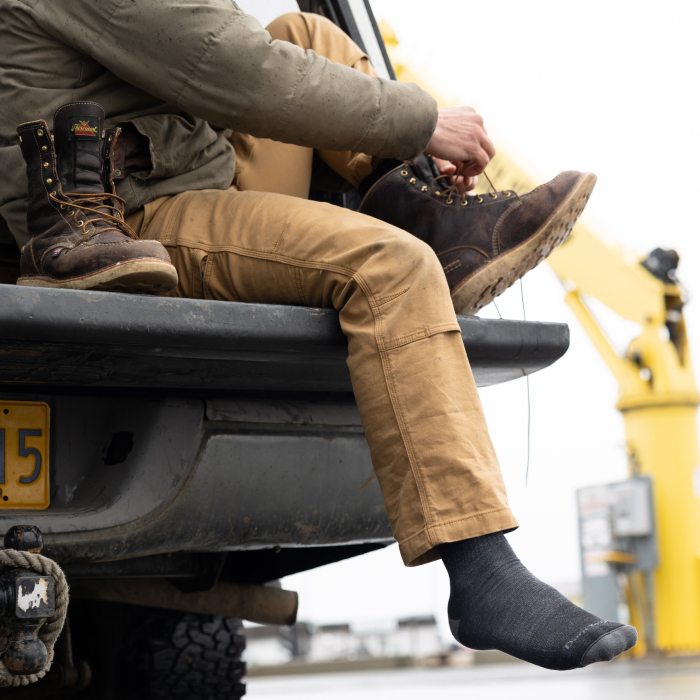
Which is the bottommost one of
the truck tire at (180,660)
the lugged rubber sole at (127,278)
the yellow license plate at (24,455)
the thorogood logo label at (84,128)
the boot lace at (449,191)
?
the truck tire at (180,660)

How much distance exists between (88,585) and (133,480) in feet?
1.89

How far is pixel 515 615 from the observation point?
1.84 m

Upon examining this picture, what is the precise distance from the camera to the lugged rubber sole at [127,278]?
6.16ft

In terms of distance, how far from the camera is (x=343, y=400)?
7.80 feet

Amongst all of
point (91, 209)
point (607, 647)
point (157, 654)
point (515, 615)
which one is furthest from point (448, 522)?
point (157, 654)

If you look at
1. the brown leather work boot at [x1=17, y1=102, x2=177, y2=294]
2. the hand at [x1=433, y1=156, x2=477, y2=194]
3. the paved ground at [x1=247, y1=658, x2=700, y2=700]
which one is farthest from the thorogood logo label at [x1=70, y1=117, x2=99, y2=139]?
the paved ground at [x1=247, y1=658, x2=700, y2=700]

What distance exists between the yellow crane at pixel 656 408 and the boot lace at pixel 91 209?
1157 cm

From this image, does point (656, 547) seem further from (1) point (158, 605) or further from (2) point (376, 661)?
(1) point (158, 605)

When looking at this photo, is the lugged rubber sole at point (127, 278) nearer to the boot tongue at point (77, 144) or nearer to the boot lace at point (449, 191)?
the boot tongue at point (77, 144)

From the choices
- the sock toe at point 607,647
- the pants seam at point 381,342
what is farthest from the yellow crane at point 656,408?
the sock toe at point 607,647

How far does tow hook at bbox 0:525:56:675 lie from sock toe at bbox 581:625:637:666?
2.50 feet

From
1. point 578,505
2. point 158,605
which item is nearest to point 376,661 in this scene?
point 578,505

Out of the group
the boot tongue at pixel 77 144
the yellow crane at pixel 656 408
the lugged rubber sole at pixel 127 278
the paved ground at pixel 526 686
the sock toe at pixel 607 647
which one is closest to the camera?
the sock toe at pixel 607 647

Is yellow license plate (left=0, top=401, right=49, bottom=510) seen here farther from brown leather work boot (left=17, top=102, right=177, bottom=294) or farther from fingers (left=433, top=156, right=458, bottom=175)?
fingers (left=433, top=156, right=458, bottom=175)
